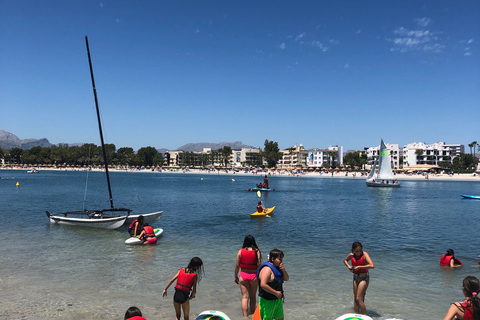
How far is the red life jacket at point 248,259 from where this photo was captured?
8.22 metres

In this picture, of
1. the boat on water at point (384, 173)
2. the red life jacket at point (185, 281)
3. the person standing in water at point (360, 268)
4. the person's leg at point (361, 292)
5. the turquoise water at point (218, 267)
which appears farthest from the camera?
the boat on water at point (384, 173)

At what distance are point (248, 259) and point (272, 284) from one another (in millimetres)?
1726

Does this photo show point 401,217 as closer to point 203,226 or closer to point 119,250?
point 203,226

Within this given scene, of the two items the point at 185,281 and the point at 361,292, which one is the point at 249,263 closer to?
the point at 185,281

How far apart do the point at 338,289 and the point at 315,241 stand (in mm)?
9302

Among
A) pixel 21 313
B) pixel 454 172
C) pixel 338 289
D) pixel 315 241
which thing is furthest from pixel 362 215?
pixel 454 172

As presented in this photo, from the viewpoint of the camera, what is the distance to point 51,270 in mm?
14586

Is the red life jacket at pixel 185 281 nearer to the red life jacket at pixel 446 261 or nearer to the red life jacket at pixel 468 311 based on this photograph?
the red life jacket at pixel 468 311

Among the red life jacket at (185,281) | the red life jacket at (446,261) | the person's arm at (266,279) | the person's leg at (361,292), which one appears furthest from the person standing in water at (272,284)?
the red life jacket at (446,261)

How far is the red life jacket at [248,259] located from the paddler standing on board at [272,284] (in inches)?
57.0

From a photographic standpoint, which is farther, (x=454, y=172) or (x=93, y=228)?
(x=454, y=172)

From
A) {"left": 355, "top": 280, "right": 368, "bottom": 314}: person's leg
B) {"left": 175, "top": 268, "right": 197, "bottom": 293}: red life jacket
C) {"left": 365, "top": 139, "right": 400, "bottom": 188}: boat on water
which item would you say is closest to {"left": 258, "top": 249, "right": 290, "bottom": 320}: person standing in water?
{"left": 175, "top": 268, "right": 197, "bottom": 293}: red life jacket

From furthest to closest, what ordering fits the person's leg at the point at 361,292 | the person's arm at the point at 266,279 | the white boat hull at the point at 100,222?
the white boat hull at the point at 100,222
the person's leg at the point at 361,292
the person's arm at the point at 266,279

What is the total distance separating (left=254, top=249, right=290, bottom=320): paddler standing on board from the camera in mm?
6516
